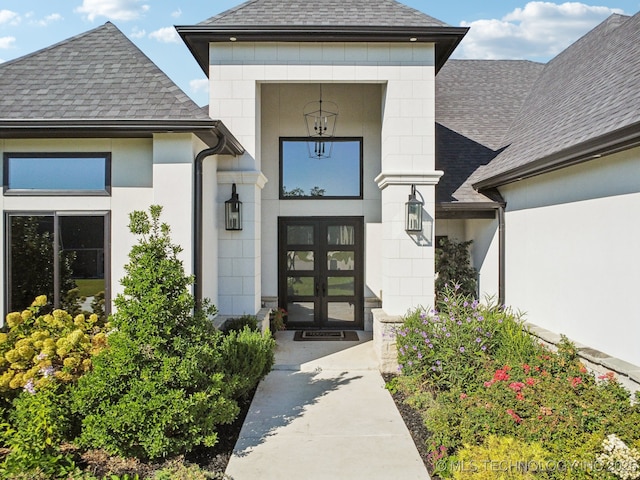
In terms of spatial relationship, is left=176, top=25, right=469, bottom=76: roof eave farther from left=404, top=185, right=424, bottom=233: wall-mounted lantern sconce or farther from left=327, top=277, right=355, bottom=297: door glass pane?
left=327, top=277, right=355, bottom=297: door glass pane

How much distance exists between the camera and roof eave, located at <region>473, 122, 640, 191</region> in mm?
4754

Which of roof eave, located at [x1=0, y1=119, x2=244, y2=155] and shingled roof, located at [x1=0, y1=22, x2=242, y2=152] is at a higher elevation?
shingled roof, located at [x1=0, y1=22, x2=242, y2=152]

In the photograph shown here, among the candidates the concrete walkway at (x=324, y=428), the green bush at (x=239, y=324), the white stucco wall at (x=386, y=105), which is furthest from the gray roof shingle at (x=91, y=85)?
the concrete walkway at (x=324, y=428)

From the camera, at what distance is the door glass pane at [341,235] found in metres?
10.1

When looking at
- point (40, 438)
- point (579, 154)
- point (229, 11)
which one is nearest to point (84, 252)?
point (40, 438)

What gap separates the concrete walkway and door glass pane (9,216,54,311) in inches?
133

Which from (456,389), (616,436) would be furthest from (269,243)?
(616,436)

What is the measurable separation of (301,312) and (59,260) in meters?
5.20

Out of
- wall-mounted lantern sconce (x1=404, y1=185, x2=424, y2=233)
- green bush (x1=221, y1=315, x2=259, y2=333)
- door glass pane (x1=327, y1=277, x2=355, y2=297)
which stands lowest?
green bush (x1=221, y1=315, x2=259, y2=333)

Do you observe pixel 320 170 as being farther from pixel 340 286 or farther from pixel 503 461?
pixel 503 461

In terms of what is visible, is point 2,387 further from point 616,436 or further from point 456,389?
point 616,436

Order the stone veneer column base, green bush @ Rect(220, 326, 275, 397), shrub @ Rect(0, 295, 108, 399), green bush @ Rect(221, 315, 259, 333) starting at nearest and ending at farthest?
shrub @ Rect(0, 295, 108, 399) → green bush @ Rect(220, 326, 275, 397) → green bush @ Rect(221, 315, 259, 333) → the stone veneer column base

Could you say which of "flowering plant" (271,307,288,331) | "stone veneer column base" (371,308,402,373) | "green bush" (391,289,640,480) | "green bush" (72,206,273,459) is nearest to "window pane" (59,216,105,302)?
"green bush" (72,206,273,459)

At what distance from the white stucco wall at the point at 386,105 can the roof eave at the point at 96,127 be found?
1.87 meters
